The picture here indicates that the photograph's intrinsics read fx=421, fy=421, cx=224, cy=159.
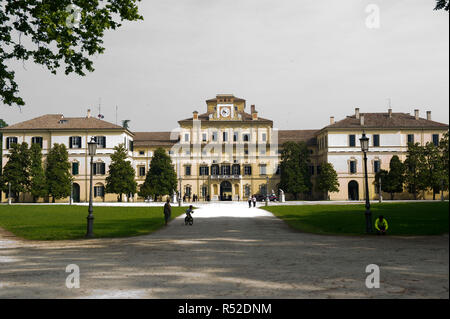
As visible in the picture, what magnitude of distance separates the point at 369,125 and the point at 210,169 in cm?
2527

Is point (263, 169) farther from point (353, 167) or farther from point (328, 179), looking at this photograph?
point (353, 167)

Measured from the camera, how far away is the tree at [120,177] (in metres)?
56.3

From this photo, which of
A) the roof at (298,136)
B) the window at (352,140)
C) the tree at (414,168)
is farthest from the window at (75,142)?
the tree at (414,168)

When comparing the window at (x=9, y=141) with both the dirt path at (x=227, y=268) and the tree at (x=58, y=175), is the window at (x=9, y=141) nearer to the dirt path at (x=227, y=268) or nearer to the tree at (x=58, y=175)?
the tree at (x=58, y=175)

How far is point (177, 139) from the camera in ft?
235

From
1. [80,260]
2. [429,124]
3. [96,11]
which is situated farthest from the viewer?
[429,124]

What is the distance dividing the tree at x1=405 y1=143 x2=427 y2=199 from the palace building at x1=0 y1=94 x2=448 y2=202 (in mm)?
4761

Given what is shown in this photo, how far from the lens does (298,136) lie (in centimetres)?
7250

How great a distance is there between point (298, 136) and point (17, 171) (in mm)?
43822

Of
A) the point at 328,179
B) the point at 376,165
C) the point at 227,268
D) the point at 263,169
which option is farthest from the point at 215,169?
the point at 227,268

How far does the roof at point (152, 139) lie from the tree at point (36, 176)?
1630 centimetres

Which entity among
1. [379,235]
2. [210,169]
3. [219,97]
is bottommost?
[379,235]

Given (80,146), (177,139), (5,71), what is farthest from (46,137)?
(5,71)
